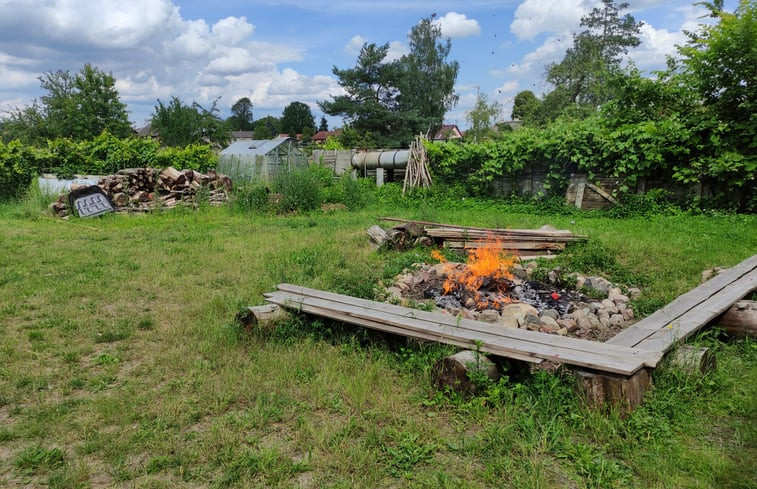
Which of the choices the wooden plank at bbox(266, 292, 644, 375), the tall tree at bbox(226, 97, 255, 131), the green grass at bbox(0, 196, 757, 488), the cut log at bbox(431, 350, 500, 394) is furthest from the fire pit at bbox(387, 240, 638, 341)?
the tall tree at bbox(226, 97, 255, 131)

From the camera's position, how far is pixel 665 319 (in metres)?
3.92

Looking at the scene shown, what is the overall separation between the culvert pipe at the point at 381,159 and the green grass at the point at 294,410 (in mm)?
10793

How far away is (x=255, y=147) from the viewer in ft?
81.6

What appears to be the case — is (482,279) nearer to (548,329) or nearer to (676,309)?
(548,329)

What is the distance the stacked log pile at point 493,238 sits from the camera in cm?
743

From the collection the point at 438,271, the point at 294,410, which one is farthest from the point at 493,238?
the point at 294,410

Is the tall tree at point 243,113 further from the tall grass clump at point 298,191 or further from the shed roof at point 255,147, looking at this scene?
the tall grass clump at point 298,191

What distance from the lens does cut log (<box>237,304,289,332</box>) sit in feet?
14.2

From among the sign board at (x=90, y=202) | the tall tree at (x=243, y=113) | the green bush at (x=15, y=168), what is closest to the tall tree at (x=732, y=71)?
the sign board at (x=90, y=202)

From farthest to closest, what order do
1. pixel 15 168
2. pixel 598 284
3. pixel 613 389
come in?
pixel 15 168, pixel 598 284, pixel 613 389

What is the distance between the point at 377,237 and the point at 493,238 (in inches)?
75.3

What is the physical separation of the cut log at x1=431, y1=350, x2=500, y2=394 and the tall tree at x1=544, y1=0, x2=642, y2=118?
95.3ft

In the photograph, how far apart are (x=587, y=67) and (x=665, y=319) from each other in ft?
96.7

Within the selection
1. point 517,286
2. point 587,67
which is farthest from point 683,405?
point 587,67
